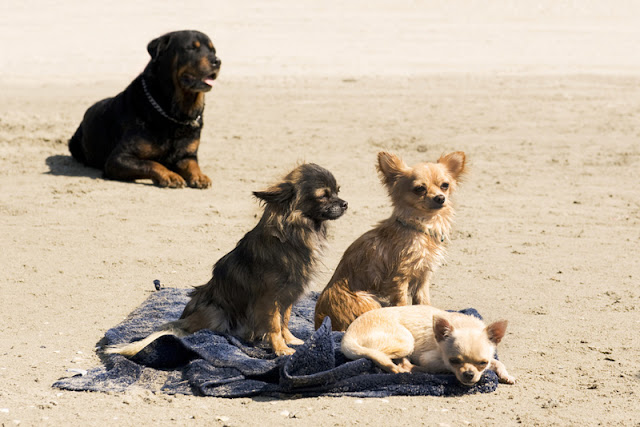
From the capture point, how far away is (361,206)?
9.43 metres

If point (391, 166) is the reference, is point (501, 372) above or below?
below

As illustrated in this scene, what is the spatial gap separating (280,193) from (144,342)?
127cm

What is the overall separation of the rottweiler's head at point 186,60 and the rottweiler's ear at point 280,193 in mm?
4903

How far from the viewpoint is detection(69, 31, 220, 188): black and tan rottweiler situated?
382 inches

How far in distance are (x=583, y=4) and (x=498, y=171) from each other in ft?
91.1

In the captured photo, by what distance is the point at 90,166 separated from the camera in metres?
10.9

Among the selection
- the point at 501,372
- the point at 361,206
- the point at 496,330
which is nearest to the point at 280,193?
the point at 496,330

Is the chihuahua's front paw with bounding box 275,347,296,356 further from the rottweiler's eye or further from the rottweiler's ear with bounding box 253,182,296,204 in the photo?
the rottweiler's eye

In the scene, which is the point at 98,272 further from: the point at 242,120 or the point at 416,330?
the point at 242,120

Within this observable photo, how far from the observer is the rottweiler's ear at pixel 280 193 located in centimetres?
507

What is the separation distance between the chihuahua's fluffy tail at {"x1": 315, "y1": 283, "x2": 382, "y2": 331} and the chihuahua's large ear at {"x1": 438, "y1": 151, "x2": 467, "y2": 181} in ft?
3.39

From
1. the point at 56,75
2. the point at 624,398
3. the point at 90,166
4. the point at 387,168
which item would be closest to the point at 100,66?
the point at 56,75

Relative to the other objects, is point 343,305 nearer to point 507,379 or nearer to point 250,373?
point 250,373

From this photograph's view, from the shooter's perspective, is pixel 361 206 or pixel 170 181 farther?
pixel 170 181
